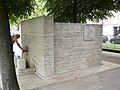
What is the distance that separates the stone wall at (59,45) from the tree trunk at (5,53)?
2220mm

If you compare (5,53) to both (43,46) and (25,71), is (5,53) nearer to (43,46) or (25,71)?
(43,46)

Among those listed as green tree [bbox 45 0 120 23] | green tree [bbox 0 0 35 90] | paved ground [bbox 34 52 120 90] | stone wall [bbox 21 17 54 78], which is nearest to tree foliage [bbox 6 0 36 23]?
green tree [bbox 45 0 120 23]

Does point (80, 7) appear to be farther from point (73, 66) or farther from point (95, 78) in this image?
point (95, 78)

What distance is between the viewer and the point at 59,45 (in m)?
5.97

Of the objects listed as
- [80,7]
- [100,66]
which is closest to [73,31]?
[100,66]

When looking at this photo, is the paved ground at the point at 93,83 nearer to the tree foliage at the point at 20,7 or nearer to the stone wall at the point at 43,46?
the stone wall at the point at 43,46

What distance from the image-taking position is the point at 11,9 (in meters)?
9.18

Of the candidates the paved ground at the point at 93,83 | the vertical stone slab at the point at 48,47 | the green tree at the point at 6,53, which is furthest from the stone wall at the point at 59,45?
the green tree at the point at 6,53

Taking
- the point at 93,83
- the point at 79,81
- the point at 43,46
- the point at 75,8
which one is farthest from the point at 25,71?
the point at 75,8

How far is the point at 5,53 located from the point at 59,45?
9.77ft

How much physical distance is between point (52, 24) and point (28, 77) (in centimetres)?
197

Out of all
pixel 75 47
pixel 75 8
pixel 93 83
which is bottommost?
pixel 93 83

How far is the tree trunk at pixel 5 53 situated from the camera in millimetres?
3128

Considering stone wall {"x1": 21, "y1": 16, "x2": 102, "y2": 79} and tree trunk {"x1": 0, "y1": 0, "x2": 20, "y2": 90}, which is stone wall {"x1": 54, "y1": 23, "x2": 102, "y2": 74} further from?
tree trunk {"x1": 0, "y1": 0, "x2": 20, "y2": 90}
